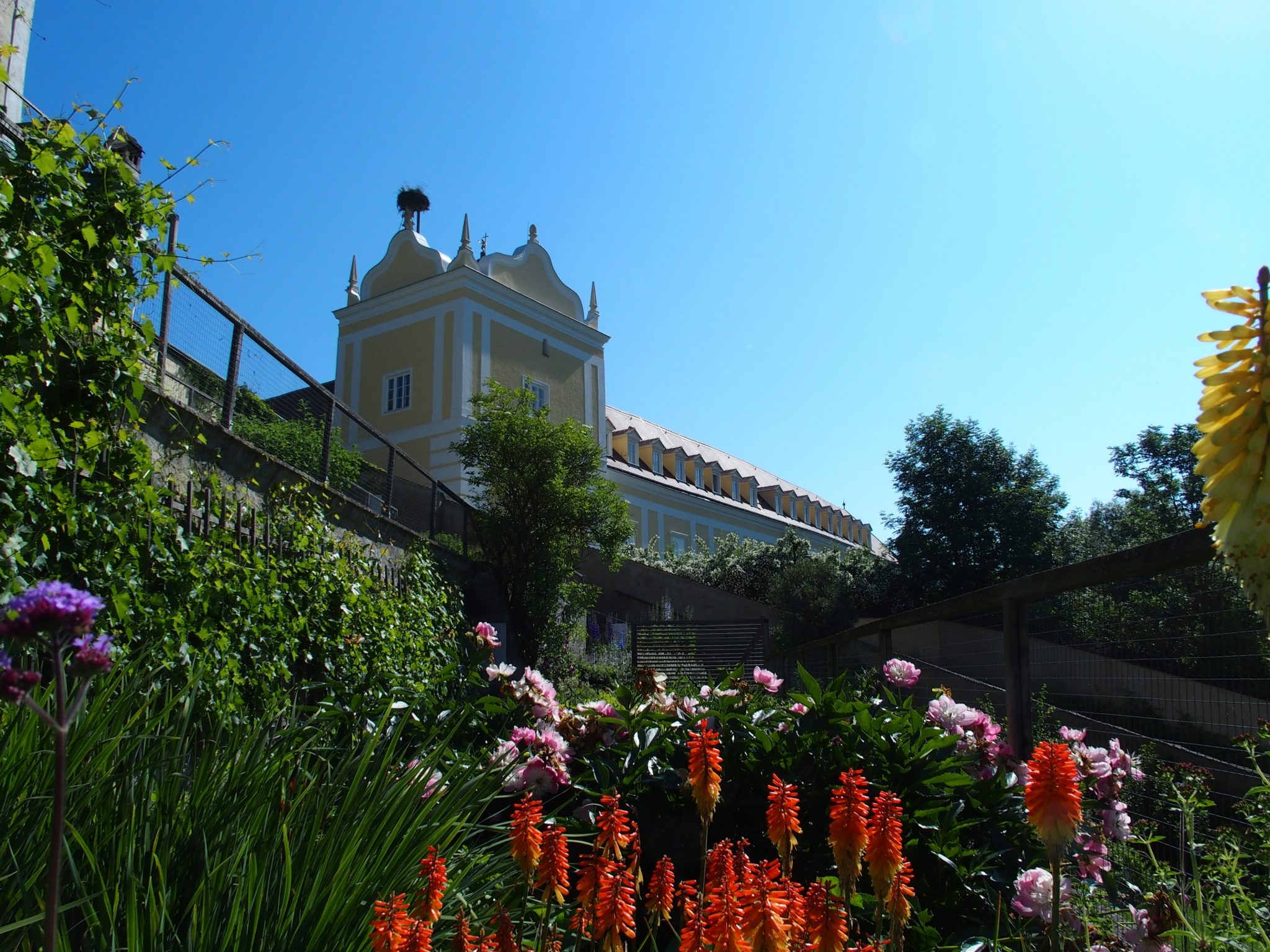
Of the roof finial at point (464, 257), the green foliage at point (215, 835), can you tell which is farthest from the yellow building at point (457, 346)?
the green foliage at point (215, 835)

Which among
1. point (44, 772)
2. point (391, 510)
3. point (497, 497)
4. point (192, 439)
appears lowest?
point (44, 772)

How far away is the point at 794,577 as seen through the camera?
2617 cm

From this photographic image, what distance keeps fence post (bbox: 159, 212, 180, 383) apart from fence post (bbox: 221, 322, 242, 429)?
88 cm

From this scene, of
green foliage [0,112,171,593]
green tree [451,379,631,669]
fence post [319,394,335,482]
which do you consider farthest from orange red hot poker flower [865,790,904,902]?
green tree [451,379,631,669]

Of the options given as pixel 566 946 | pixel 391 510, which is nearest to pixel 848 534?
pixel 391 510

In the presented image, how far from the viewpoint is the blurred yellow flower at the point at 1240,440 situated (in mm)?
1063

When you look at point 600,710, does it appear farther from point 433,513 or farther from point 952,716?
point 433,513

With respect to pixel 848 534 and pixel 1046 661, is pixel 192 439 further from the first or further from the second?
pixel 848 534

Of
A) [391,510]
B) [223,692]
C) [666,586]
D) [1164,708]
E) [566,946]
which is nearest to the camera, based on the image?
[566,946]

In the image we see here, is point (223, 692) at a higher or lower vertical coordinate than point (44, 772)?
higher

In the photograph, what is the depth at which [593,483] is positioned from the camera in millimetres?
14703

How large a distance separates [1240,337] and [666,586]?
22.7m

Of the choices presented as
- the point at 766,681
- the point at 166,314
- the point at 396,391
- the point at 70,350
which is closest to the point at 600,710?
the point at 766,681

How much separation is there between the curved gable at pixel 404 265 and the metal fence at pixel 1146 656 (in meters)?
26.6
